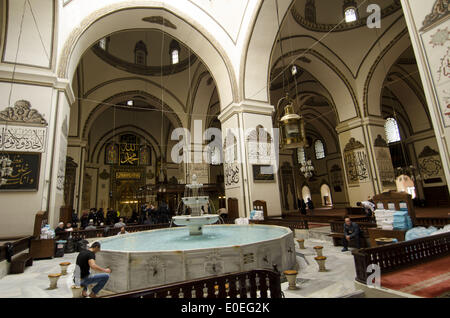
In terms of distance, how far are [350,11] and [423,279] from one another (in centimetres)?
1105

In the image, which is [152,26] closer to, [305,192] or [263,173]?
[263,173]

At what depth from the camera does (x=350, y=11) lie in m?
9.91

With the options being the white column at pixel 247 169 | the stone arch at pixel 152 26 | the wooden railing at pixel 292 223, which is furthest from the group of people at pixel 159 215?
the stone arch at pixel 152 26

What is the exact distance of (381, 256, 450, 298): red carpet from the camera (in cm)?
220

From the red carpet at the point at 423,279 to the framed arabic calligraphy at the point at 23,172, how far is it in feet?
22.0

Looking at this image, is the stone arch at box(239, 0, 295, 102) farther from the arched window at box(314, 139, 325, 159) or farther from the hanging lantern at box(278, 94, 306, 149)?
the arched window at box(314, 139, 325, 159)

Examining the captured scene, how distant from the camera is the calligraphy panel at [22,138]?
5262mm

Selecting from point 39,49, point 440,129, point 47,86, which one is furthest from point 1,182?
point 440,129


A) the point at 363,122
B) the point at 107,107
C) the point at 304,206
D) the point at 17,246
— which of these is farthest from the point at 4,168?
the point at 363,122

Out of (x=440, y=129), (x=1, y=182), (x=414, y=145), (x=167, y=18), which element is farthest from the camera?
(x=414, y=145)

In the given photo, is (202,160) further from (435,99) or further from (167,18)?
(435,99)

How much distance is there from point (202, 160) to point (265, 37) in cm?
652

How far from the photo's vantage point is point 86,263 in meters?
2.68

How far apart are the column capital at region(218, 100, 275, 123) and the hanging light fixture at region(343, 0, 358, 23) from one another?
17.9 feet
